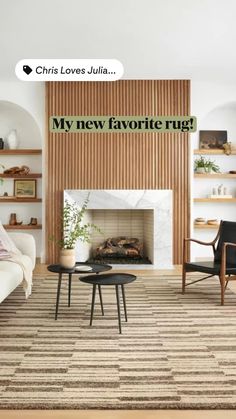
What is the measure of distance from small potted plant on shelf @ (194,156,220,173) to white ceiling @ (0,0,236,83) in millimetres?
1523

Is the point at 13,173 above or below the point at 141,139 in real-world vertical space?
below

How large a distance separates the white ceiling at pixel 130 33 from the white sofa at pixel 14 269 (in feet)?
7.85

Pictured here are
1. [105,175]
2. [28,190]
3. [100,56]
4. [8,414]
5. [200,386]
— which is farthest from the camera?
[28,190]

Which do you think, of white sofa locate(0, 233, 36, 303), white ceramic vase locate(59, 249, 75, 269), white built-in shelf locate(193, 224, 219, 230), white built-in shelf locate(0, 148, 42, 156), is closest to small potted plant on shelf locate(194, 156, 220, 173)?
white built-in shelf locate(193, 224, 219, 230)

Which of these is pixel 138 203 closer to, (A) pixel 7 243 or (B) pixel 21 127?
(B) pixel 21 127

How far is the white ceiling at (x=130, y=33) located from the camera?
4.61 m

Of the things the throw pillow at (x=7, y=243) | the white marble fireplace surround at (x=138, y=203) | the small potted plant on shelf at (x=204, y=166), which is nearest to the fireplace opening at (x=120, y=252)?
the white marble fireplace surround at (x=138, y=203)

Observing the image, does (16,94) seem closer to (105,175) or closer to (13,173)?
(13,173)

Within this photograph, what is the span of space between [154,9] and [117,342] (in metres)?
3.26

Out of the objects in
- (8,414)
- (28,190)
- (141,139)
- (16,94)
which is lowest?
(8,414)

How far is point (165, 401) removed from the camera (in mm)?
2473

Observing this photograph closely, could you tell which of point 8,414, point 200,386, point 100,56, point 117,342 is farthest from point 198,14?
point 8,414

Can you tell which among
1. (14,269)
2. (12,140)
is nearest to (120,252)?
(12,140)

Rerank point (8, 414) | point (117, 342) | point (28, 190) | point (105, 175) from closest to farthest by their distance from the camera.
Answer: point (8, 414)
point (117, 342)
point (105, 175)
point (28, 190)
